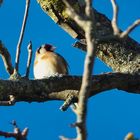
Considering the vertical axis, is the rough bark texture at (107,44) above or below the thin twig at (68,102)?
above

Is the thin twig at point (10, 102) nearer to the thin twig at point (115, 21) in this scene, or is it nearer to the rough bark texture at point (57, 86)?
the rough bark texture at point (57, 86)

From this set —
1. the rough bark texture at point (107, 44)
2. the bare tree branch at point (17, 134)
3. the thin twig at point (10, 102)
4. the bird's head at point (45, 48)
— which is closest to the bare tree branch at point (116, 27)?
the bare tree branch at point (17, 134)

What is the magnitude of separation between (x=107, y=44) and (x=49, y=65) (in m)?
2.60

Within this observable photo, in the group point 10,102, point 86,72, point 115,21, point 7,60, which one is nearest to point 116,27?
point 115,21

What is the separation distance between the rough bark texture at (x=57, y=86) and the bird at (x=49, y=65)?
2889 millimetres

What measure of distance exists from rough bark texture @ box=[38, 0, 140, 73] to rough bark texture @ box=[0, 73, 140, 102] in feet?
1.10

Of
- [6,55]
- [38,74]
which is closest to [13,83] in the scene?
[6,55]

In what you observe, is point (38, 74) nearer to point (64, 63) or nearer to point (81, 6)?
point (64, 63)

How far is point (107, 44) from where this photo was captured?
4.82 metres

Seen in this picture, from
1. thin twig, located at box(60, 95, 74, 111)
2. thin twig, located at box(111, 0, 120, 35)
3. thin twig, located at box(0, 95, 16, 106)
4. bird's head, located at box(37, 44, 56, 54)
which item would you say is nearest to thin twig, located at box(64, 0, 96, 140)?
thin twig, located at box(111, 0, 120, 35)

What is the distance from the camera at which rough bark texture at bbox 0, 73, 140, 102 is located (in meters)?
3.67

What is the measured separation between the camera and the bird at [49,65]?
720 centimetres

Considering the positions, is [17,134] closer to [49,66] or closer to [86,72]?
[86,72]

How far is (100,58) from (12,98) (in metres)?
1.46
